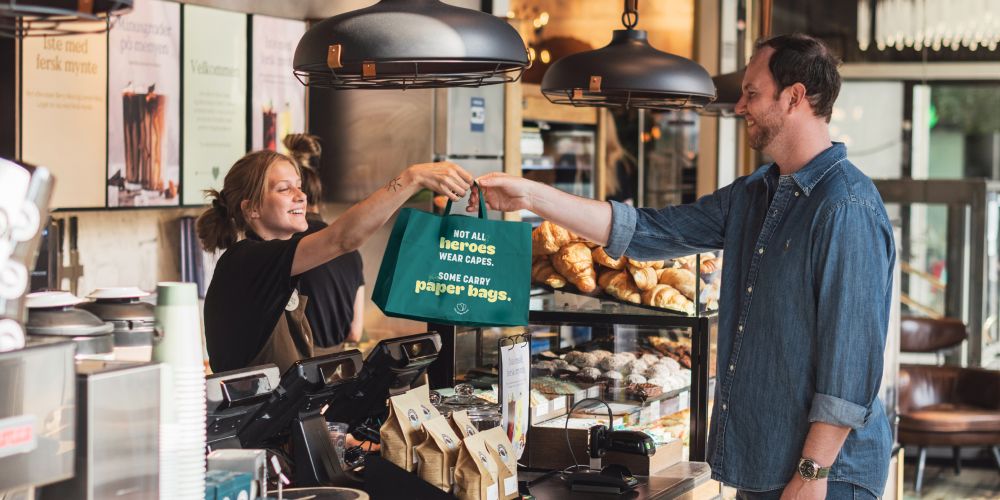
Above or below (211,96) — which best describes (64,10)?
below

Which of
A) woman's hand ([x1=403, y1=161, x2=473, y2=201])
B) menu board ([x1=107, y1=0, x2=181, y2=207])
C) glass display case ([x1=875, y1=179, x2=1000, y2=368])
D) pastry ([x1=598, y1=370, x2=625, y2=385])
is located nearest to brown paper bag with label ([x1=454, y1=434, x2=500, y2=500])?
woman's hand ([x1=403, y1=161, x2=473, y2=201])

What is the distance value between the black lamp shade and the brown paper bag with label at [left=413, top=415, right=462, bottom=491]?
118 centimetres

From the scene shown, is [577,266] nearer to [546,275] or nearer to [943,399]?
[546,275]

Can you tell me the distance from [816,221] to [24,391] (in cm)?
160

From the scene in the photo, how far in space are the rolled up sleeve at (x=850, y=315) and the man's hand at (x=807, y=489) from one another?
132mm

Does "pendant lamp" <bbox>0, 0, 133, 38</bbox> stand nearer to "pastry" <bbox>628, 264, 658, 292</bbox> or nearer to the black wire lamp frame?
the black wire lamp frame

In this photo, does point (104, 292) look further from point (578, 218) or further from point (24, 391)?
point (578, 218)

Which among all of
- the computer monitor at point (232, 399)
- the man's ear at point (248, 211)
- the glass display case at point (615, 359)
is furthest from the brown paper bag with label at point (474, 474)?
the man's ear at point (248, 211)

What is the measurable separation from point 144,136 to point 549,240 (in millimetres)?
2069

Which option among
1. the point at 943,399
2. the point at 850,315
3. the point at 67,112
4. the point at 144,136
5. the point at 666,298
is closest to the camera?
the point at 850,315

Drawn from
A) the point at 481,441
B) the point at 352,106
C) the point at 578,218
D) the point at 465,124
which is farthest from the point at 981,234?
the point at 481,441

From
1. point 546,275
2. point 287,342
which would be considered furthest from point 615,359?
point 287,342

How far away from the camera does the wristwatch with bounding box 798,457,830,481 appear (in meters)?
2.35

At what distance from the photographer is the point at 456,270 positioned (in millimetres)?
2539
